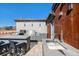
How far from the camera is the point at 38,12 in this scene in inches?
132

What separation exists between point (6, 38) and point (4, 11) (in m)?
1.01

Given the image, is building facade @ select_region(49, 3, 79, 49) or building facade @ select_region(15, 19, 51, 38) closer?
building facade @ select_region(49, 3, 79, 49)

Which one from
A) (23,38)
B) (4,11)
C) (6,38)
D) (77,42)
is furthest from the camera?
(23,38)

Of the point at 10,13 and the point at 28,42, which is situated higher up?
the point at 10,13

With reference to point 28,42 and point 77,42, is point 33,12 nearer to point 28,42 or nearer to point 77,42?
point 77,42

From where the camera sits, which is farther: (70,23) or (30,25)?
(30,25)

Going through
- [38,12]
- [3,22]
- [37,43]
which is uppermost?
[38,12]

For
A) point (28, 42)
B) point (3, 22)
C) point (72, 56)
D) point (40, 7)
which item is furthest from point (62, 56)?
point (28, 42)

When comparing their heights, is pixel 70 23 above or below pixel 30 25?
below

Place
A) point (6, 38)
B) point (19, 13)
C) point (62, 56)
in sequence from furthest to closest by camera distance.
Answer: point (6, 38)
point (19, 13)
point (62, 56)

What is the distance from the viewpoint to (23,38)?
14.9ft

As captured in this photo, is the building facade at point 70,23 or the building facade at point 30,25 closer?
the building facade at point 70,23

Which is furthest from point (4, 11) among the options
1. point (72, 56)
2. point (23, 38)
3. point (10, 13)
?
point (72, 56)

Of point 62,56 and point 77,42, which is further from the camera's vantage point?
point 77,42
